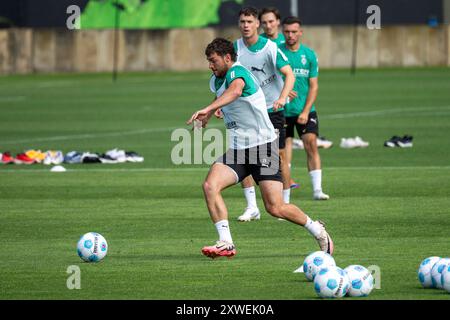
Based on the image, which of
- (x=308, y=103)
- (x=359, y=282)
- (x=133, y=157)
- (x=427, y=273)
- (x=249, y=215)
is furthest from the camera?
(x=133, y=157)

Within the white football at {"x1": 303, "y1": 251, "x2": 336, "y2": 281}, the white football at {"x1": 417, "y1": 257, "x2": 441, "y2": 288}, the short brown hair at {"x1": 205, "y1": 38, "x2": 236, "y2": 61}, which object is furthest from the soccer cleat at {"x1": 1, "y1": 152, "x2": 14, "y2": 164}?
the white football at {"x1": 417, "y1": 257, "x2": 441, "y2": 288}

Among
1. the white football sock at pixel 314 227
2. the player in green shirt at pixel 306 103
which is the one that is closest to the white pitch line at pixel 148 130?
the player in green shirt at pixel 306 103

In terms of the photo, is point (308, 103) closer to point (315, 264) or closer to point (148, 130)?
point (315, 264)

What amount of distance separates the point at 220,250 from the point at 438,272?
2.83 meters

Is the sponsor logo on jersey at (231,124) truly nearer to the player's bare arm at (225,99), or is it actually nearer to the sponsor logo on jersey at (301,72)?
the player's bare arm at (225,99)

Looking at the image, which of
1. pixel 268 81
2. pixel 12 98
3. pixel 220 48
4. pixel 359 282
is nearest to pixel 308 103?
pixel 268 81

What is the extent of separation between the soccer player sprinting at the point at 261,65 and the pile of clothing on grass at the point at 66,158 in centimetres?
818

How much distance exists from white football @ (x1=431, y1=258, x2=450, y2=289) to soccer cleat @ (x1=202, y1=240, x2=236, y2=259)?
271cm

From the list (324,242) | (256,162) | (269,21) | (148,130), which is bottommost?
(148,130)

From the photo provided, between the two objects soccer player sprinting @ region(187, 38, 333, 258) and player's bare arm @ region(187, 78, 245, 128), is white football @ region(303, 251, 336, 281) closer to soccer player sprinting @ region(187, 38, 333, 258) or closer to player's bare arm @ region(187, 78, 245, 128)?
soccer player sprinting @ region(187, 38, 333, 258)

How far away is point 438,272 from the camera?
12.0 metres

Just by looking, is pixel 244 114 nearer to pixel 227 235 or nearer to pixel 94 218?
pixel 227 235

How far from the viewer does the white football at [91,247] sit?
45.5 ft
